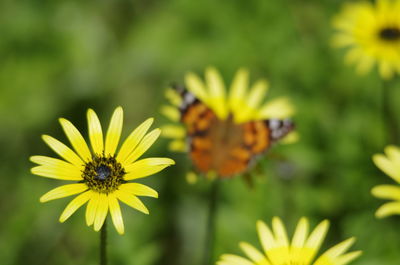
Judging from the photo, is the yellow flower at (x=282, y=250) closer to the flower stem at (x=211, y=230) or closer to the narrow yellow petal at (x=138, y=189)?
the narrow yellow petal at (x=138, y=189)

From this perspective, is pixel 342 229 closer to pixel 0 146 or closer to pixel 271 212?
pixel 271 212

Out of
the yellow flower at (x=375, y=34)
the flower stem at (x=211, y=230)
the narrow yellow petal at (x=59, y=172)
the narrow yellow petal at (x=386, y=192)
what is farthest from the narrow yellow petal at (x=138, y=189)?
the yellow flower at (x=375, y=34)

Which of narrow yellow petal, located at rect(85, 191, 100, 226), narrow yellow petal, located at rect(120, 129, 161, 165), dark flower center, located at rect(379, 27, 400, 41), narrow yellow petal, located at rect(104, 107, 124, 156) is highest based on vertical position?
dark flower center, located at rect(379, 27, 400, 41)

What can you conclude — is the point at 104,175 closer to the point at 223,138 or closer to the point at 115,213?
the point at 115,213

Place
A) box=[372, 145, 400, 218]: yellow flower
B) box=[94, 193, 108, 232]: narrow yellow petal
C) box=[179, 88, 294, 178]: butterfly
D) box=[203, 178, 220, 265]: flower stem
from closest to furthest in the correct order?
box=[94, 193, 108, 232]: narrow yellow petal → box=[372, 145, 400, 218]: yellow flower → box=[179, 88, 294, 178]: butterfly → box=[203, 178, 220, 265]: flower stem

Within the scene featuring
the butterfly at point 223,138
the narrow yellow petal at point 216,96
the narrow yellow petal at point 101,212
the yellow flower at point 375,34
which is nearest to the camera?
the narrow yellow petal at point 101,212

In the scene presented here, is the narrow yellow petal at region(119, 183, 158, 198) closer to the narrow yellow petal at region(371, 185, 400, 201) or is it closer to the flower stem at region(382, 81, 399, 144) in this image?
the narrow yellow petal at region(371, 185, 400, 201)

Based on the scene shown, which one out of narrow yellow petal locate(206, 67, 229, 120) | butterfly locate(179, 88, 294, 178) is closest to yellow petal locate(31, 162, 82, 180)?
butterfly locate(179, 88, 294, 178)

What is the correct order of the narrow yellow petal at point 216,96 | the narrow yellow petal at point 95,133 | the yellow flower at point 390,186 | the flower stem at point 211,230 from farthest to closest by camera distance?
1. the narrow yellow petal at point 216,96
2. the flower stem at point 211,230
3. the narrow yellow petal at point 95,133
4. the yellow flower at point 390,186
